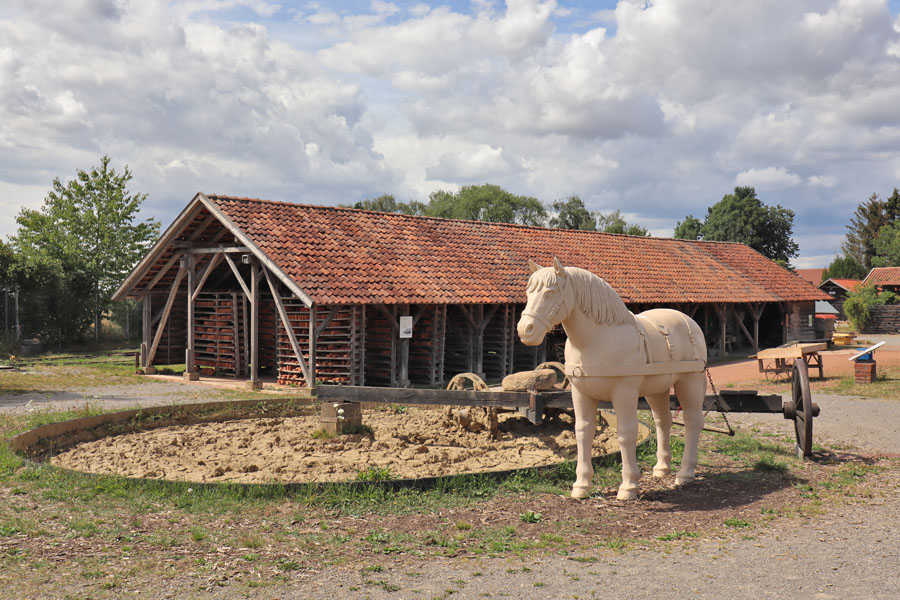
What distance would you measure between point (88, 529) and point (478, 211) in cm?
6031

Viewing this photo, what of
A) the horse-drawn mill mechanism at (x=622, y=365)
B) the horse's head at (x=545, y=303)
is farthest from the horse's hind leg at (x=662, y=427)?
the horse's head at (x=545, y=303)

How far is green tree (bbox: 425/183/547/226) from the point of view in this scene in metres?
64.6

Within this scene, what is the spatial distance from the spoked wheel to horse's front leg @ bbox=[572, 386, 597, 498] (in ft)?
8.40

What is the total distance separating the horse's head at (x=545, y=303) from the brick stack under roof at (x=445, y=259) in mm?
8985

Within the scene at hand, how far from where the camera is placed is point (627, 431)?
659 centimetres

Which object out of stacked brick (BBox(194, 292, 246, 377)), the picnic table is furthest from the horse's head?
stacked brick (BBox(194, 292, 246, 377))

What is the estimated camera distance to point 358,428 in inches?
365

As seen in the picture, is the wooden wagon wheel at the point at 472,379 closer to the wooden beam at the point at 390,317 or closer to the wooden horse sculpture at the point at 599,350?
the wooden horse sculpture at the point at 599,350

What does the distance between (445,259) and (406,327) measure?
3.51 metres

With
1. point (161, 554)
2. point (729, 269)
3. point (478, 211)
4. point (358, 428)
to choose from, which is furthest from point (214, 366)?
point (478, 211)

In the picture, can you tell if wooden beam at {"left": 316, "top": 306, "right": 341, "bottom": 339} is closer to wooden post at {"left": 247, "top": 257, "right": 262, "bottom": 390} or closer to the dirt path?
wooden post at {"left": 247, "top": 257, "right": 262, "bottom": 390}

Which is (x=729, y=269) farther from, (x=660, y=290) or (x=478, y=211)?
(x=478, y=211)

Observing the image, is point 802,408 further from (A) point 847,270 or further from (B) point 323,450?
(A) point 847,270

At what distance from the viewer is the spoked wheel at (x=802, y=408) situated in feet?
25.3
